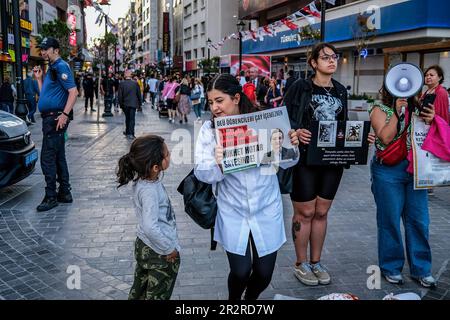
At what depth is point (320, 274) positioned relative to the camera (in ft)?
13.3

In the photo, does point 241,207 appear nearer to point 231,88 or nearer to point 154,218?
point 154,218

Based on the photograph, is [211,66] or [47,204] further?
[211,66]

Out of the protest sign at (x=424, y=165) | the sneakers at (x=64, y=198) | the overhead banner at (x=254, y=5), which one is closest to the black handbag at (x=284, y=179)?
the protest sign at (x=424, y=165)

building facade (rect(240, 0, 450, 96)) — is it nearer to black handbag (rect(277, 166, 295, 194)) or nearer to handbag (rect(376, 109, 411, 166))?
handbag (rect(376, 109, 411, 166))

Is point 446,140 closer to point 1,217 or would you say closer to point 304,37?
point 1,217

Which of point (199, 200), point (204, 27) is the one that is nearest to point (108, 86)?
point (199, 200)

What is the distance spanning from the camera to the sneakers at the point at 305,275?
400cm

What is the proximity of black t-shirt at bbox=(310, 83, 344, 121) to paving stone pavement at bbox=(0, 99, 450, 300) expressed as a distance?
4.39ft

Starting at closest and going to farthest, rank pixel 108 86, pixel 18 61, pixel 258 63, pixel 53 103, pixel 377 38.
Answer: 1. pixel 53 103
2. pixel 18 61
3. pixel 108 86
4. pixel 377 38
5. pixel 258 63

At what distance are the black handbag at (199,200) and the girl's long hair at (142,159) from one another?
0.77ft

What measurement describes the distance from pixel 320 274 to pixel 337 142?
118 cm

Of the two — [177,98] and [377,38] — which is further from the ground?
[377,38]
